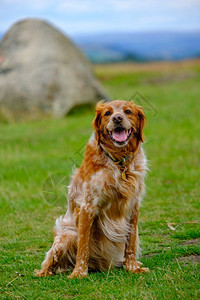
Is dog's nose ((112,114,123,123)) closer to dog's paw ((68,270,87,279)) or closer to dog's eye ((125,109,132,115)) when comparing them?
dog's eye ((125,109,132,115))

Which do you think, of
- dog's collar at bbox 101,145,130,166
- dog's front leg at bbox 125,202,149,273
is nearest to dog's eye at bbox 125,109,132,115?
dog's collar at bbox 101,145,130,166

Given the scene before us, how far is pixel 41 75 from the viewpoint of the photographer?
17516 millimetres

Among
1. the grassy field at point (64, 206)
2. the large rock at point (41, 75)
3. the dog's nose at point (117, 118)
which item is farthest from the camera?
the large rock at point (41, 75)

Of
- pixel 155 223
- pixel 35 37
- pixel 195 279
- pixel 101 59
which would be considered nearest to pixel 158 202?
pixel 155 223

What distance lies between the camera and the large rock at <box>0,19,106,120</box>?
17.2m

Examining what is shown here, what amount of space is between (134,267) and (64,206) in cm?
326

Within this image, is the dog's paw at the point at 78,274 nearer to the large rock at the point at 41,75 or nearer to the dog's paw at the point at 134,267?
the dog's paw at the point at 134,267

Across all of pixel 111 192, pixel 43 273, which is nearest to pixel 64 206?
pixel 43 273

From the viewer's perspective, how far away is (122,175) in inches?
199

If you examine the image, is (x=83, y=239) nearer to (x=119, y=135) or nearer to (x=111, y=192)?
(x=111, y=192)

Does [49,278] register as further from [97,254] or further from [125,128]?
[125,128]

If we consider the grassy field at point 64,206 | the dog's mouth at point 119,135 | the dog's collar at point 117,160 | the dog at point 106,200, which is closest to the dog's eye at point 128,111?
the dog at point 106,200

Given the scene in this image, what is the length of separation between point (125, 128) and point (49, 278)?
173 cm

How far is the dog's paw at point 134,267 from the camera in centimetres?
512
